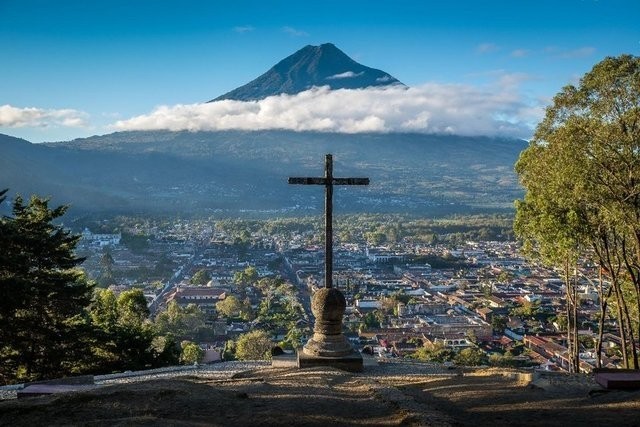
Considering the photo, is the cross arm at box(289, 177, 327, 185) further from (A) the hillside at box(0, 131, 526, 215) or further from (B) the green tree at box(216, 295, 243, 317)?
(A) the hillside at box(0, 131, 526, 215)

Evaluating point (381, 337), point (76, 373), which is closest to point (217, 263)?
point (381, 337)

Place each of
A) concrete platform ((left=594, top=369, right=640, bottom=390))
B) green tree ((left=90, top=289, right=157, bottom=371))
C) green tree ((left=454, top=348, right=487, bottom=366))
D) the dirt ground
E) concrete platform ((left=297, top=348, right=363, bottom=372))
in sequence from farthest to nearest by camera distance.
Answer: green tree ((left=454, top=348, right=487, bottom=366)), green tree ((left=90, top=289, right=157, bottom=371)), concrete platform ((left=297, top=348, right=363, bottom=372)), concrete platform ((left=594, top=369, right=640, bottom=390)), the dirt ground

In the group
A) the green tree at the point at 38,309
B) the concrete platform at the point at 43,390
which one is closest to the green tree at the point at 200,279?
the green tree at the point at 38,309

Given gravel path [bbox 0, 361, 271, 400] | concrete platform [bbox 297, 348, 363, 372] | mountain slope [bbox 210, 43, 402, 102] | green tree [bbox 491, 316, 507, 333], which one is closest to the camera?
concrete platform [bbox 297, 348, 363, 372]

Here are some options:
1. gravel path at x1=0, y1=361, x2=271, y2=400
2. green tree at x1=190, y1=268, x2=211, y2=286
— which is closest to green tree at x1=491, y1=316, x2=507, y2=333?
gravel path at x1=0, y1=361, x2=271, y2=400

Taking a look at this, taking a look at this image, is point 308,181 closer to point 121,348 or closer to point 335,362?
point 335,362

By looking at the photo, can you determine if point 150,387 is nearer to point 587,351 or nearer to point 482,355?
point 482,355

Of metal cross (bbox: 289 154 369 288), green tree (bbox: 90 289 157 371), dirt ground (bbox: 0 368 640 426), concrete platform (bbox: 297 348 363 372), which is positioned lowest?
green tree (bbox: 90 289 157 371)
